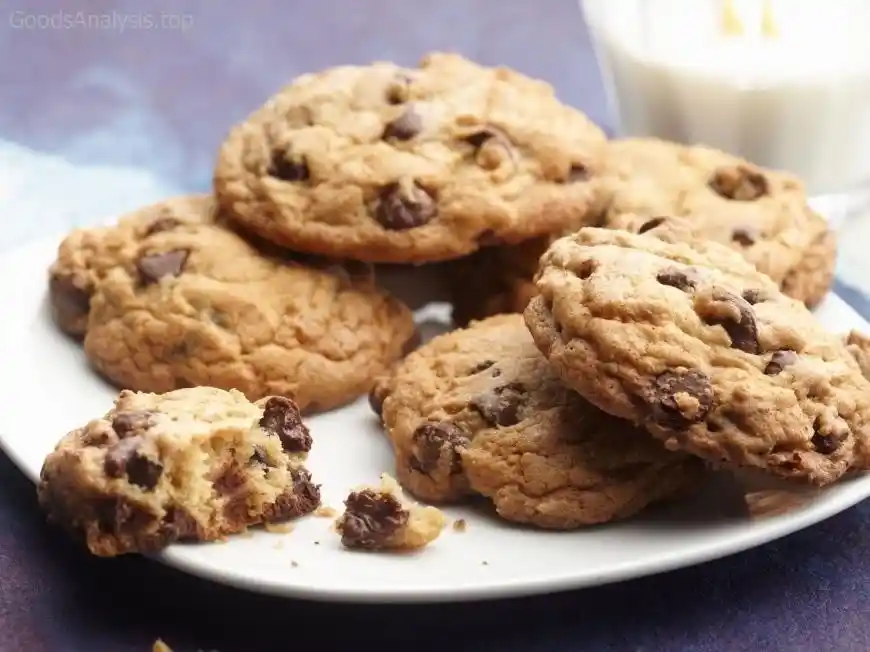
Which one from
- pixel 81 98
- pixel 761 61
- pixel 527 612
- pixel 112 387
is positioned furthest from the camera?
pixel 81 98

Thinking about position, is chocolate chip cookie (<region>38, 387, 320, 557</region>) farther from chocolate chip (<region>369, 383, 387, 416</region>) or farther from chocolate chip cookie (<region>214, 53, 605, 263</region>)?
chocolate chip cookie (<region>214, 53, 605, 263</region>)

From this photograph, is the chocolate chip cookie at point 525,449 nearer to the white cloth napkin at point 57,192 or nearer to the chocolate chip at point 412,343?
the chocolate chip at point 412,343

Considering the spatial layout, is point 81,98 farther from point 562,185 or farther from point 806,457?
point 806,457

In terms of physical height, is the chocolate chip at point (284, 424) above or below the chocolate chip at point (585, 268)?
below

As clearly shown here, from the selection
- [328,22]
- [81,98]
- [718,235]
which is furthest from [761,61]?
[81,98]

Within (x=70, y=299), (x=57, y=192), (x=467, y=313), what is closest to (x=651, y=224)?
(x=467, y=313)

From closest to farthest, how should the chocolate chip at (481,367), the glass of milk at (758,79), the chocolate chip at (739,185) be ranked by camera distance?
the chocolate chip at (481,367) < the chocolate chip at (739,185) < the glass of milk at (758,79)

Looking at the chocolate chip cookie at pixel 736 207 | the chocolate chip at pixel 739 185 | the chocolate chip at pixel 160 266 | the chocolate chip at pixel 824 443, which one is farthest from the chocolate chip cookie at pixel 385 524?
the chocolate chip at pixel 739 185
